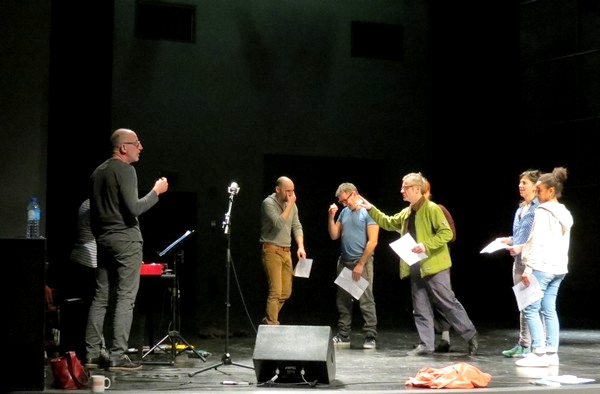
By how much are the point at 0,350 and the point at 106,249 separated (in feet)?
4.50

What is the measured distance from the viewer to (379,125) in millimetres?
14898

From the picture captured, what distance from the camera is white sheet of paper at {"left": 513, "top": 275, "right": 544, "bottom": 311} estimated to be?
23.5 ft

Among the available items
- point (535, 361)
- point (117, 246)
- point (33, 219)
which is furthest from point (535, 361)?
point (33, 219)

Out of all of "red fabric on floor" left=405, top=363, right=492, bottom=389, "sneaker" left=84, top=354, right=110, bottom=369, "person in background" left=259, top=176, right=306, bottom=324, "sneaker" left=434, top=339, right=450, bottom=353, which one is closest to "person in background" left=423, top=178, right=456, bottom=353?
"sneaker" left=434, top=339, right=450, bottom=353

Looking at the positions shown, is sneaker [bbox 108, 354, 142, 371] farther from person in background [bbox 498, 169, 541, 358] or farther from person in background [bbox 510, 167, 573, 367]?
person in background [bbox 498, 169, 541, 358]

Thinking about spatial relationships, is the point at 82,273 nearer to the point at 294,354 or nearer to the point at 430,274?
the point at 294,354

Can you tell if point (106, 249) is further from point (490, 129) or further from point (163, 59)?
point (490, 129)

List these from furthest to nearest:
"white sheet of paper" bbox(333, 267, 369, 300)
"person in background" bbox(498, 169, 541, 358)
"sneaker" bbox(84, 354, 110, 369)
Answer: "white sheet of paper" bbox(333, 267, 369, 300), "person in background" bbox(498, 169, 541, 358), "sneaker" bbox(84, 354, 110, 369)

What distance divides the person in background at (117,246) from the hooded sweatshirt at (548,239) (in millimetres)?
2915

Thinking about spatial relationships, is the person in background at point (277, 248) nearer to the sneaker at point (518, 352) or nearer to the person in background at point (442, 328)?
the person in background at point (442, 328)

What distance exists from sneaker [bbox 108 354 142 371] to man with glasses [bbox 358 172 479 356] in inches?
103

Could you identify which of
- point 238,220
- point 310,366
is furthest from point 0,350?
point 238,220

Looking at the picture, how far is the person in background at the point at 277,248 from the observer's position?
30.8ft

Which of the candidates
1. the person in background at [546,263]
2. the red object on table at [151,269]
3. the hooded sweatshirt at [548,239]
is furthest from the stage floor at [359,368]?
the hooded sweatshirt at [548,239]
